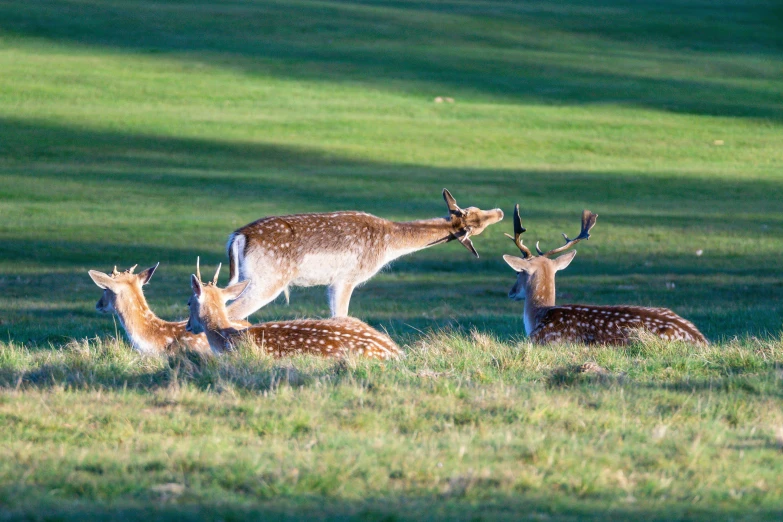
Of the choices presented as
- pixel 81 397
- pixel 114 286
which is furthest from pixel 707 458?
pixel 114 286

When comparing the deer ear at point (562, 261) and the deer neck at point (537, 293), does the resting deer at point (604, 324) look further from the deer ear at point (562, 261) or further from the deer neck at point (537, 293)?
the deer ear at point (562, 261)

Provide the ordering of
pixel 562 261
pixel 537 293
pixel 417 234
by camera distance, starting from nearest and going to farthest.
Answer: pixel 537 293, pixel 562 261, pixel 417 234

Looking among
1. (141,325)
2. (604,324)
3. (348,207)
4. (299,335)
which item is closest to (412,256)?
(348,207)

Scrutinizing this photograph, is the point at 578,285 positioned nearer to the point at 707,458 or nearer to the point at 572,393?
the point at 572,393

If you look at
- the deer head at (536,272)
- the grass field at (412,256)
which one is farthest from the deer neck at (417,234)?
the deer head at (536,272)

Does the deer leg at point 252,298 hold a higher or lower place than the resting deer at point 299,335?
higher

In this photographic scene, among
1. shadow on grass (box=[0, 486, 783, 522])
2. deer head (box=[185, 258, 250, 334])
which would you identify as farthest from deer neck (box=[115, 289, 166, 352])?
shadow on grass (box=[0, 486, 783, 522])

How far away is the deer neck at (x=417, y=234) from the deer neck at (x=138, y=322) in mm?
2971

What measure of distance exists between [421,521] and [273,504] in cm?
65

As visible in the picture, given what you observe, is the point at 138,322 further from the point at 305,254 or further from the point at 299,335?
the point at 299,335

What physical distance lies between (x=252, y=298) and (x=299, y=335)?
113 inches

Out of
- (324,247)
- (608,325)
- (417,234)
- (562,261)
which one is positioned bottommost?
(608,325)

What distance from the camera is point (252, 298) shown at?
37.1 ft

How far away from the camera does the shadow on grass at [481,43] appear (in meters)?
48.5
